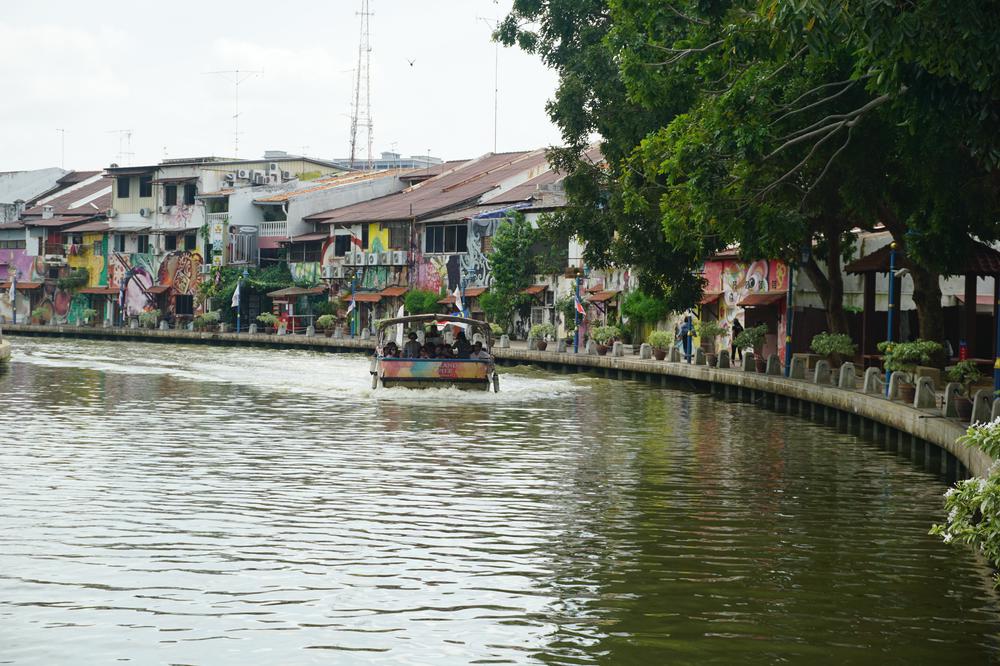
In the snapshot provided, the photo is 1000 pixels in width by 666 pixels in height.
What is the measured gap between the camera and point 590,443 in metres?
23.1

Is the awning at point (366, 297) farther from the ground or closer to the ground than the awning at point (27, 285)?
closer to the ground

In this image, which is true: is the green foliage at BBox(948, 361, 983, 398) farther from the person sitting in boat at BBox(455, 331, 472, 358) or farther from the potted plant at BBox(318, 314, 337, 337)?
the potted plant at BBox(318, 314, 337, 337)

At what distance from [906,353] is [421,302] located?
40740 mm

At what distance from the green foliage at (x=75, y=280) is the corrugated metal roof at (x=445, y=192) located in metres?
20.5

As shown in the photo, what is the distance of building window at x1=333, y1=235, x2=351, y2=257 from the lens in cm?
7219

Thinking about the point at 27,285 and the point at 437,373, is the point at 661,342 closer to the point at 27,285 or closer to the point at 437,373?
the point at 437,373

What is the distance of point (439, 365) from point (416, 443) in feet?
34.1

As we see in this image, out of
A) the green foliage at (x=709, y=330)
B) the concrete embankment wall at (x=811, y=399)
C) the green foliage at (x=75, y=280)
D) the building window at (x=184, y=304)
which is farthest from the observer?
the green foliage at (x=75, y=280)

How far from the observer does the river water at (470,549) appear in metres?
9.84

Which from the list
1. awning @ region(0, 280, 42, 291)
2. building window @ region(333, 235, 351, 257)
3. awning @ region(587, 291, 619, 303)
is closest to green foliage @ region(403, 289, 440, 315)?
building window @ region(333, 235, 351, 257)

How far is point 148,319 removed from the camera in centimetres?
8044

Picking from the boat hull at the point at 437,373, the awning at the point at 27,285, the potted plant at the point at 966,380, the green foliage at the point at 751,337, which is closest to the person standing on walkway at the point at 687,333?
the green foliage at the point at 751,337

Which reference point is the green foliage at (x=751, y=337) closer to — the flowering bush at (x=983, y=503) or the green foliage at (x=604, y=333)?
the green foliage at (x=604, y=333)

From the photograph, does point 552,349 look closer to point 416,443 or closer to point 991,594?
point 416,443
